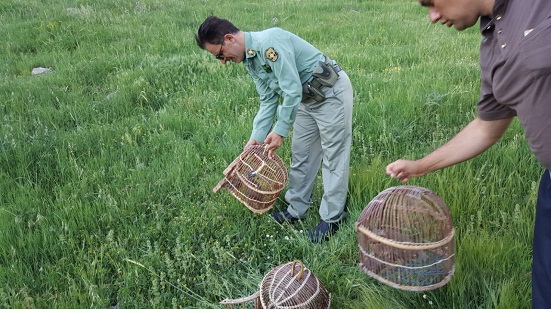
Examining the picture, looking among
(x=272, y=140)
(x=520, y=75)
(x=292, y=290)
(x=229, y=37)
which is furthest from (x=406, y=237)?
(x=229, y=37)

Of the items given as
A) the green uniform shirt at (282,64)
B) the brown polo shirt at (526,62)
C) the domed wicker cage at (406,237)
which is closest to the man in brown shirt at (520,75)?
the brown polo shirt at (526,62)

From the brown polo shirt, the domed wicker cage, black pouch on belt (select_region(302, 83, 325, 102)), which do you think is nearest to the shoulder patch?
black pouch on belt (select_region(302, 83, 325, 102))

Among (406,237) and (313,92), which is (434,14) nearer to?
(406,237)

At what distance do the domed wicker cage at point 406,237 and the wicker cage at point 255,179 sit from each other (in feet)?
3.48

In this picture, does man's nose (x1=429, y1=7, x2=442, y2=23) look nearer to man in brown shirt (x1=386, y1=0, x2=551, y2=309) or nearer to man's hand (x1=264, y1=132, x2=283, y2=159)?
man in brown shirt (x1=386, y1=0, x2=551, y2=309)

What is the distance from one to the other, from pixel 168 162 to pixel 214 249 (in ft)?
4.85

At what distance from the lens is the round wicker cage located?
264 centimetres

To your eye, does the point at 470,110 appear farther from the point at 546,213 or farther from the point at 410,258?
the point at 546,213

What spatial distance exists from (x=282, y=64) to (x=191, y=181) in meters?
1.55

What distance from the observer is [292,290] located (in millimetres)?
2676

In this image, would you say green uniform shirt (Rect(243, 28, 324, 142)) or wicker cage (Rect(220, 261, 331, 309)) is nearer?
wicker cage (Rect(220, 261, 331, 309))

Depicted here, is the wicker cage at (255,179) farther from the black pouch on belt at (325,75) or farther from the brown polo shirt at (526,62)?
the brown polo shirt at (526,62)

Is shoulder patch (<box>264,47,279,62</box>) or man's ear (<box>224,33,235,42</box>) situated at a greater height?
man's ear (<box>224,33,235,42</box>)

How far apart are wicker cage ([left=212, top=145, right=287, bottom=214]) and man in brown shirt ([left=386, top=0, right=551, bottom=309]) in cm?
173
